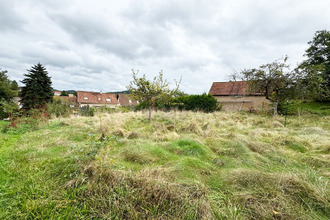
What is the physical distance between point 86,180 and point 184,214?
4.87 feet

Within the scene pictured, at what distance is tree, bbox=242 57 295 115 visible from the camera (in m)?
12.3

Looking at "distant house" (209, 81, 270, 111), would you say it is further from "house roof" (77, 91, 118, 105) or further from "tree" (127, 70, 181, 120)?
"house roof" (77, 91, 118, 105)

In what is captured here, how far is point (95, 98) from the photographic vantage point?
1358 inches

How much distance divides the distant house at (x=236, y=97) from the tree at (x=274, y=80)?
6.51m

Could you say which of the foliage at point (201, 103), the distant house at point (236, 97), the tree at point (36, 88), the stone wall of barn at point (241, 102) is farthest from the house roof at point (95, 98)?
the stone wall of barn at point (241, 102)

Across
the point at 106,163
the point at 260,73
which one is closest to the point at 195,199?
the point at 106,163

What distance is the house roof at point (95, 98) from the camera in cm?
3238

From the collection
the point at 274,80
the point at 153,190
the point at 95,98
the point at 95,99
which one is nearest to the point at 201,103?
the point at 274,80

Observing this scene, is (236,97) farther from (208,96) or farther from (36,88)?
(36,88)

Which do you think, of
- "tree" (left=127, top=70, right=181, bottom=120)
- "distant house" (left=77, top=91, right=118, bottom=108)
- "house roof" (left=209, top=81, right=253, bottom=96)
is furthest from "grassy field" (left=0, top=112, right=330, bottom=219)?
"distant house" (left=77, top=91, right=118, bottom=108)

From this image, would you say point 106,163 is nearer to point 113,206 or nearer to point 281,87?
point 113,206

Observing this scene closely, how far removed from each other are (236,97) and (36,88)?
2564cm

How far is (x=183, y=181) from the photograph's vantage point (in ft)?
7.23

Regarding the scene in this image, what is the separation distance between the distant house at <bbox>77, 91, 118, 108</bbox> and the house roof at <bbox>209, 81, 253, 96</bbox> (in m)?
23.2
